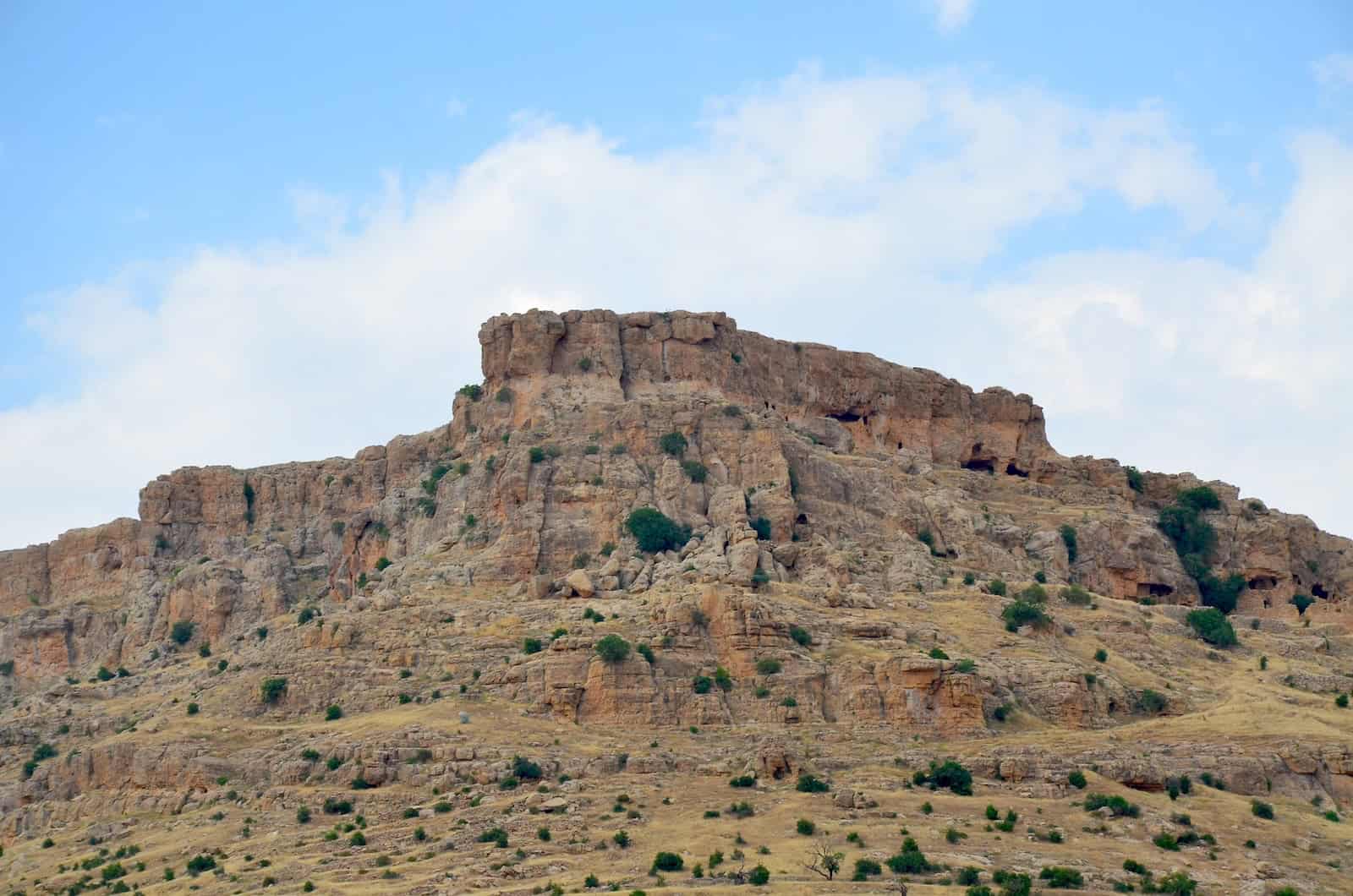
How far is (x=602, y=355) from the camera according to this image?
269 feet

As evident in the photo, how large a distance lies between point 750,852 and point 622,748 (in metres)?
8.82

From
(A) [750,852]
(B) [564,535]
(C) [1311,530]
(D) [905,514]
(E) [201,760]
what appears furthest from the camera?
(C) [1311,530]

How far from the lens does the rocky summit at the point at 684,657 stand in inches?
2095

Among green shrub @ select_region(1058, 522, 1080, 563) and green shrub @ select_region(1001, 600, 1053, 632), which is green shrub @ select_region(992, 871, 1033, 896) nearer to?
green shrub @ select_region(1001, 600, 1053, 632)

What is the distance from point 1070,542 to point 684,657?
26.3 metres

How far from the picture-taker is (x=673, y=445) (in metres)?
77.2

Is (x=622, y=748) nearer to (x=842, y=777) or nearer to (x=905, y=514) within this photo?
(x=842, y=777)

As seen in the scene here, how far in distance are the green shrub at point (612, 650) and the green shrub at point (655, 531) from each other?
33.5 ft

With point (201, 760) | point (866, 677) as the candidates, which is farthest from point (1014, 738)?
point (201, 760)

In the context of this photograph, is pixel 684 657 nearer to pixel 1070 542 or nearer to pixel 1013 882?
pixel 1013 882

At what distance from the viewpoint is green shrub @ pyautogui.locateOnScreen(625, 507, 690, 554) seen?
72062mm

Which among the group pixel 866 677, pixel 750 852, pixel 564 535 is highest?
pixel 564 535

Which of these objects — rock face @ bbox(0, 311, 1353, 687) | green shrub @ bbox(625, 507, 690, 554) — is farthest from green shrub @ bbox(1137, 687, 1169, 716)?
green shrub @ bbox(625, 507, 690, 554)

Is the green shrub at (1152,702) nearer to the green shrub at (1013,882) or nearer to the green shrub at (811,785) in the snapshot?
the green shrub at (811,785)
